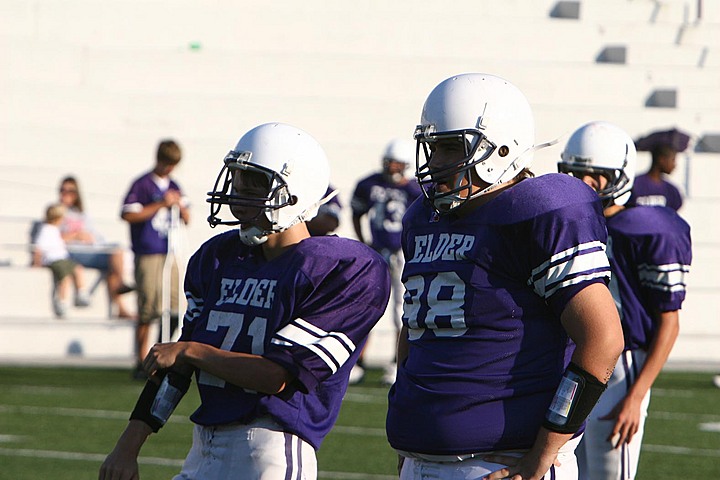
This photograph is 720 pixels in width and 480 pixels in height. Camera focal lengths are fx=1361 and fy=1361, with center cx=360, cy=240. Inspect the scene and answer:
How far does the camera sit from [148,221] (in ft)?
32.4

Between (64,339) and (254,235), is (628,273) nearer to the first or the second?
(254,235)

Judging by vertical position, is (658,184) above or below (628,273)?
above

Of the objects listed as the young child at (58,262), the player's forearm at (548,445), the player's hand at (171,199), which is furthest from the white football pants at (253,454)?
the young child at (58,262)

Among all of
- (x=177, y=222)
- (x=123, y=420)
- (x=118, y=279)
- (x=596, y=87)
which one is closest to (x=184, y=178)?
(x=118, y=279)

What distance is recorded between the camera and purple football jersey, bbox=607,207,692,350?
423cm

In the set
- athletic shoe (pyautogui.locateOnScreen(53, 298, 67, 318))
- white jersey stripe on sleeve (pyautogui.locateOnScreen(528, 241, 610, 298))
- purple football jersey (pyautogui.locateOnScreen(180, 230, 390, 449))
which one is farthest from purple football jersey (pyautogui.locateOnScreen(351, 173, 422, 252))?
white jersey stripe on sleeve (pyautogui.locateOnScreen(528, 241, 610, 298))

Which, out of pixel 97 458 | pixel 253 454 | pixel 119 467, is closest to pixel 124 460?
pixel 119 467

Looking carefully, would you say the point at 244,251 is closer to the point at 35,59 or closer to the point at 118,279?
the point at 118,279

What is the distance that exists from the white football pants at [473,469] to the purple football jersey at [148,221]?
709 cm

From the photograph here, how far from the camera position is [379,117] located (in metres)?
14.9

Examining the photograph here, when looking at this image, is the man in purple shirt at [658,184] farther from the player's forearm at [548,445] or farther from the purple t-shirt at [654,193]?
the player's forearm at [548,445]

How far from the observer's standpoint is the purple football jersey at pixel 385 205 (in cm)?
994

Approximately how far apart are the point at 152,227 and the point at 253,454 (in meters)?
6.85

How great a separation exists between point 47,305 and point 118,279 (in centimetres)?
71
